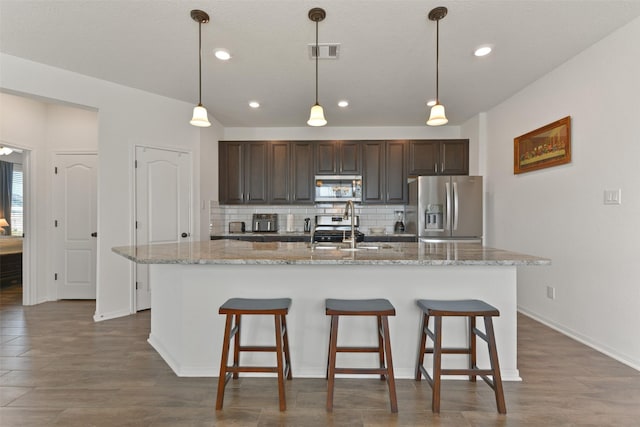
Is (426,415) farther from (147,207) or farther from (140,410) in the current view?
(147,207)

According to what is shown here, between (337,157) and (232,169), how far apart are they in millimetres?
1681

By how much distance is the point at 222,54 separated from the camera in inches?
110

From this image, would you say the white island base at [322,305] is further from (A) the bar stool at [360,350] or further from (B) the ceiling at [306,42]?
(B) the ceiling at [306,42]

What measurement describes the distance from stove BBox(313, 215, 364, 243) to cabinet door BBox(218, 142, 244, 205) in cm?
131

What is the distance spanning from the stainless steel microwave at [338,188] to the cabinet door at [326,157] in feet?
→ 0.33

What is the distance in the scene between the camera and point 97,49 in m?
2.79

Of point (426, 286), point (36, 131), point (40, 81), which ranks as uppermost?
point (40, 81)

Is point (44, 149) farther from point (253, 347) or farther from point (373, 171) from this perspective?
point (373, 171)

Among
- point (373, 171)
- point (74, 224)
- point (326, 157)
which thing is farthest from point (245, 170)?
point (74, 224)

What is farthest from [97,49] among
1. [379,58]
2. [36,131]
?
[379,58]

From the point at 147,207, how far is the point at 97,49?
5.64 ft

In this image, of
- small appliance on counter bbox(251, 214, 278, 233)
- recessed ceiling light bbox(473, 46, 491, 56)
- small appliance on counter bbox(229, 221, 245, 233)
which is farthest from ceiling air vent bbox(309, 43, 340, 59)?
small appliance on counter bbox(229, 221, 245, 233)

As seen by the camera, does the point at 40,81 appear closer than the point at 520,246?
Yes

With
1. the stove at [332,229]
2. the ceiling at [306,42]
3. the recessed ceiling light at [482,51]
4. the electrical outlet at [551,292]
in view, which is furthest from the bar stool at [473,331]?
the stove at [332,229]
